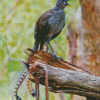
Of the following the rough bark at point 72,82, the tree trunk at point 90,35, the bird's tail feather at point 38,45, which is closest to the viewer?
the rough bark at point 72,82

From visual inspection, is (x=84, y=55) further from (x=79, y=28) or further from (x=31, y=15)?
(x=31, y=15)

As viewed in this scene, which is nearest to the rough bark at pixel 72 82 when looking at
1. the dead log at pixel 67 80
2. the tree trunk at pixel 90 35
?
the dead log at pixel 67 80

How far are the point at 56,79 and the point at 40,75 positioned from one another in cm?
17

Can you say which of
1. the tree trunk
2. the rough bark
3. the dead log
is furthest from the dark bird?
the tree trunk

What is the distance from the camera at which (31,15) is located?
496 centimetres

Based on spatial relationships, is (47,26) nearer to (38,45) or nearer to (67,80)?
(38,45)

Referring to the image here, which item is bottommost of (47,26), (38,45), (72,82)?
(72,82)

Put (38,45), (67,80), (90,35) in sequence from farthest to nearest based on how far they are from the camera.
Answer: (90,35), (38,45), (67,80)

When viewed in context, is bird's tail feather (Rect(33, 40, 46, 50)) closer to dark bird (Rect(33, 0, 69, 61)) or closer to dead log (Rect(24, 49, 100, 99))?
dark bird (Rect(33, 0, 69, 61))

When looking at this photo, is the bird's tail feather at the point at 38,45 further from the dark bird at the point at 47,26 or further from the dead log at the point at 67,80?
the dead log at the point at 67,80

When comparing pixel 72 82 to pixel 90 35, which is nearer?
pixel 72 82

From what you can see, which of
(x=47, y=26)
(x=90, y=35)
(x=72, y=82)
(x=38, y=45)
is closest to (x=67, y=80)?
(x=72, y=82)

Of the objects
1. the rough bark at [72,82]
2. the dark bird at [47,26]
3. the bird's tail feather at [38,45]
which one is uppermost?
the dark bird at [47,26]

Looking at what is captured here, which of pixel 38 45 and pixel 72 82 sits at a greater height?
pixel 38 45
